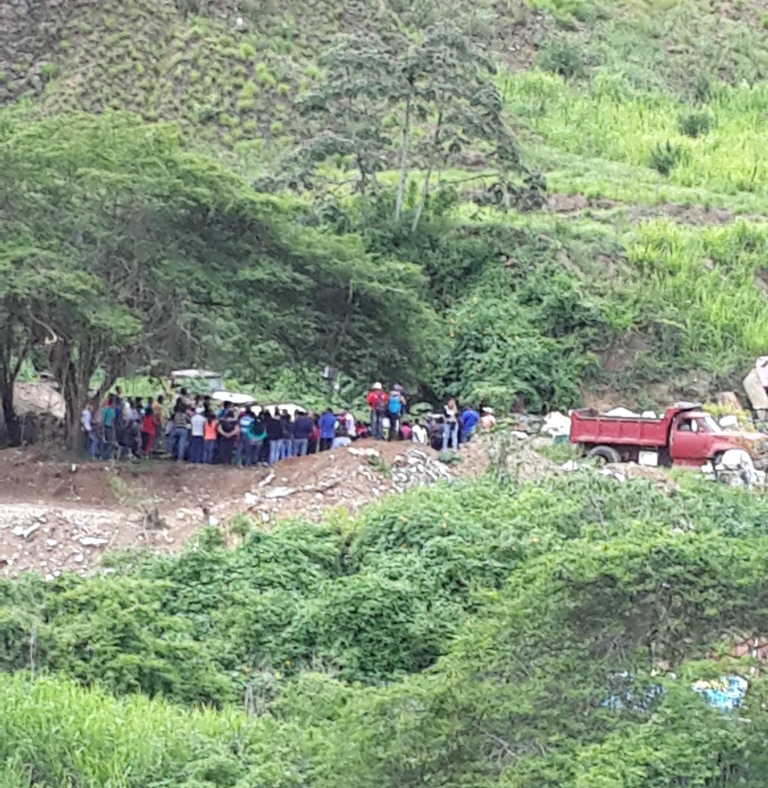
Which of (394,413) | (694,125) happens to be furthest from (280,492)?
(694,125)

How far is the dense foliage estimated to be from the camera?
1045cm

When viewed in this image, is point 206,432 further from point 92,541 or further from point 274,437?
point 92,541

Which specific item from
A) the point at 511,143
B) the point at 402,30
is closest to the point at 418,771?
the point at 511,143

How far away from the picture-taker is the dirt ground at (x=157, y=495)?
2003cm

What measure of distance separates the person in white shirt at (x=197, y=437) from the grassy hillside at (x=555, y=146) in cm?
489

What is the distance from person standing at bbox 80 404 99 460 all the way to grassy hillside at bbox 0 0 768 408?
598cm

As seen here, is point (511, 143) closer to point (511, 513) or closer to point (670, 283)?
point (670, 283)

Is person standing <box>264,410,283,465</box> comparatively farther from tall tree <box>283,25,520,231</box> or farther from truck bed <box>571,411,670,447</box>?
tall tree <box>283,25,520,231</box>

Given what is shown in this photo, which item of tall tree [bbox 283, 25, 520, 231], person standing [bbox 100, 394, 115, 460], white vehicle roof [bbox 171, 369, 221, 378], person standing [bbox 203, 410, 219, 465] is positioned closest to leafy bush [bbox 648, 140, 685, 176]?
tall tree [bbox 283, 25, 520, 231]

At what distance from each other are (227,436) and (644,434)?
682 centimetres

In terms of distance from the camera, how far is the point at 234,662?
17.2 meters

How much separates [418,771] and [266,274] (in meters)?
14.2

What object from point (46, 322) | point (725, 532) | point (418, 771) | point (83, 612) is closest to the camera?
point (418, 771)

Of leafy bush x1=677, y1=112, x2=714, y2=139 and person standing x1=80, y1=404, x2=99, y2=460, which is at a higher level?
leafy bush x1=677, y1=112, x2=714, y2=139
